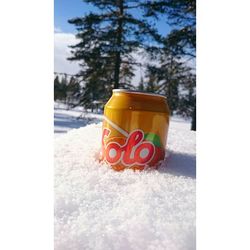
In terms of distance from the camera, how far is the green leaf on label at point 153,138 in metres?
0.74

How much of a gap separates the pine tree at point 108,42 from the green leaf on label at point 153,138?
0.27m

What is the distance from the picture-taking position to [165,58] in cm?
90

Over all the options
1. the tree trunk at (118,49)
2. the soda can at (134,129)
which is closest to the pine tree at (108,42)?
the tree trunk at (118,49)

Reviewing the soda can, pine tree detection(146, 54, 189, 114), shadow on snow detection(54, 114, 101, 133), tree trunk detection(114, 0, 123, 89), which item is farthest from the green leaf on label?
shadow on snow detection(54, 114, 101, 133)

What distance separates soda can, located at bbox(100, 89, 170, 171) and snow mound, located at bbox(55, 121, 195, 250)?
30 millimetres

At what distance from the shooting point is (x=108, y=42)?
94cm

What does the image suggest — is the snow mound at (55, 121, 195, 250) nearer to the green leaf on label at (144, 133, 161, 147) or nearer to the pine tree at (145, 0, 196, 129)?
the green leaf on label at (144, 133, 161, 147)

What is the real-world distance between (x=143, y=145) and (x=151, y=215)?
0.69ft

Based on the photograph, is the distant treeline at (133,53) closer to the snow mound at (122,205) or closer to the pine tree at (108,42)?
the pine tree at (108,42)

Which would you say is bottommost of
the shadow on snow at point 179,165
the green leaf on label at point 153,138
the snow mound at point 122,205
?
the snow mound at point 122,205

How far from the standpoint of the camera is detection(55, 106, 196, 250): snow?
0.52m

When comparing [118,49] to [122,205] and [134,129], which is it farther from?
[122,205]
